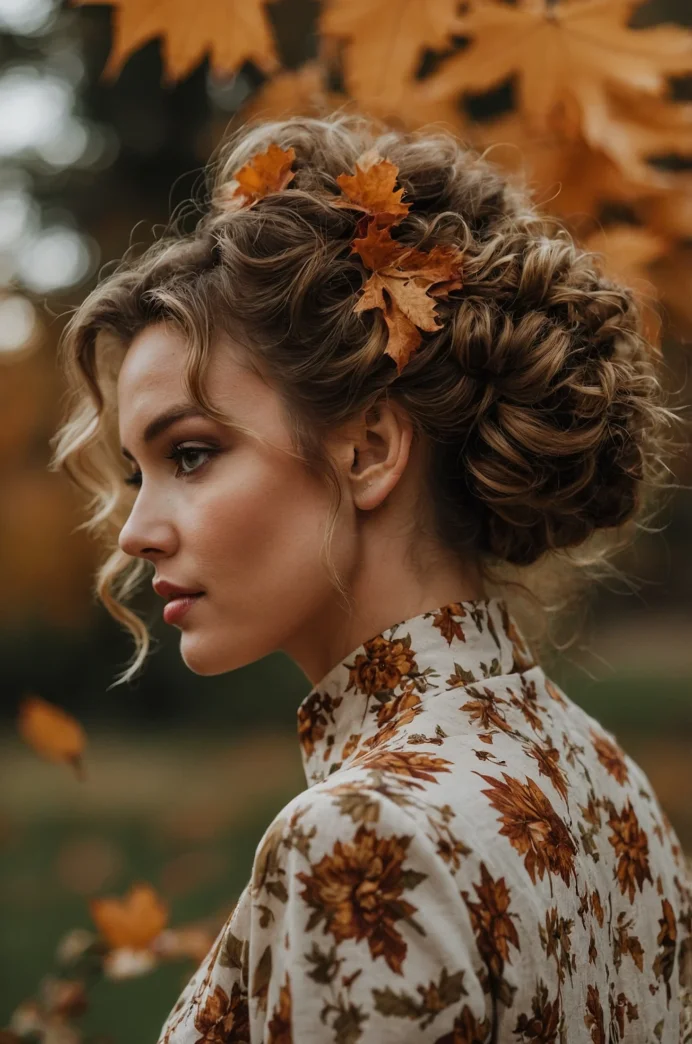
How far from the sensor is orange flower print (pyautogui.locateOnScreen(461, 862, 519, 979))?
3.59ft

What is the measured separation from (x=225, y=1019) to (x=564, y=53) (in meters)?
1.56

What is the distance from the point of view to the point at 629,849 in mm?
1468

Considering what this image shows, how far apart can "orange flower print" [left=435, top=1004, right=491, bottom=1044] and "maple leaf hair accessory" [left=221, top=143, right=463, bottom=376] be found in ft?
2.40

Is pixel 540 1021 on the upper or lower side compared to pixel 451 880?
lower

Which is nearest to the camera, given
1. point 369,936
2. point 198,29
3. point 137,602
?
point 369,936

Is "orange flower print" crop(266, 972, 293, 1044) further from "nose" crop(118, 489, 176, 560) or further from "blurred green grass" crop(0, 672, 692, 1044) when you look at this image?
"blurred green grass" crop(0, 672, 692, 1044)

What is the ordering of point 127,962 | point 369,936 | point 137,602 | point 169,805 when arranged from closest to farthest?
point 369,936
point 127,962
point 137,602
point 169,805

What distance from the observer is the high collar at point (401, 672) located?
54.2 inches

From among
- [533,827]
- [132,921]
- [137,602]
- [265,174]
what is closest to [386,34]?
[265,174]

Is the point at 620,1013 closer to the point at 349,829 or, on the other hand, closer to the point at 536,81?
the point at 349,829

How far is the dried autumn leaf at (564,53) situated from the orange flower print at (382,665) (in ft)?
3.40

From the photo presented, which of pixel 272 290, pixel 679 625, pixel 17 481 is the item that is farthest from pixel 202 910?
pixel 272 290

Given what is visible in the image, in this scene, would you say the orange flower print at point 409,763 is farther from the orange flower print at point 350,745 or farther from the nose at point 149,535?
the nose at point 149,535

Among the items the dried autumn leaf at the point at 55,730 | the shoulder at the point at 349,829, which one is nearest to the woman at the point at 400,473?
the shoulder at the point at 349,829
